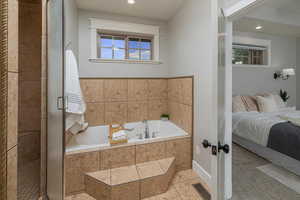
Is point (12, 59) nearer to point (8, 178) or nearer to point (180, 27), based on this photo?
point (8, 178)

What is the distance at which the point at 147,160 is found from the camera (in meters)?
1.94

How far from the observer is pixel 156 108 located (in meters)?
3.05

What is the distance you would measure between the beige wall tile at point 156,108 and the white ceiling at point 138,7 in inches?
70.9

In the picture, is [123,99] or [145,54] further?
[145,54]

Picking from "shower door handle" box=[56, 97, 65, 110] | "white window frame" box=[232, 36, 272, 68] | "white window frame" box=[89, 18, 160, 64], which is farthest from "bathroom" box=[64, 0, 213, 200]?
"white window frame" box=[232, 36, 272, 68]

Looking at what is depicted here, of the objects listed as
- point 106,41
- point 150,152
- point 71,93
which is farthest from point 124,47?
point 150,152

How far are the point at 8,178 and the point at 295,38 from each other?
6417mm

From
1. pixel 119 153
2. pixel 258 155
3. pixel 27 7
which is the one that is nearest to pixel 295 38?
pixel 258 155

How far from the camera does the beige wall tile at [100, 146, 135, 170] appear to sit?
1765mm

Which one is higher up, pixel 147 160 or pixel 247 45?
pixel 247 45

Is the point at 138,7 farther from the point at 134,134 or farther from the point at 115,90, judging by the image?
the point at 134,134

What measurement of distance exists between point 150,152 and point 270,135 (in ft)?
6.63

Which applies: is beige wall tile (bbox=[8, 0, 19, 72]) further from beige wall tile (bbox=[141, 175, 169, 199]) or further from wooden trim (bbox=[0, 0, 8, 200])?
beige wall tile (bbox=[141, 175, 169, 199])

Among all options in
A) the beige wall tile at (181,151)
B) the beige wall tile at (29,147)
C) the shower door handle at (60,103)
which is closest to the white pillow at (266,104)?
the beige wall tile at (181,151)
